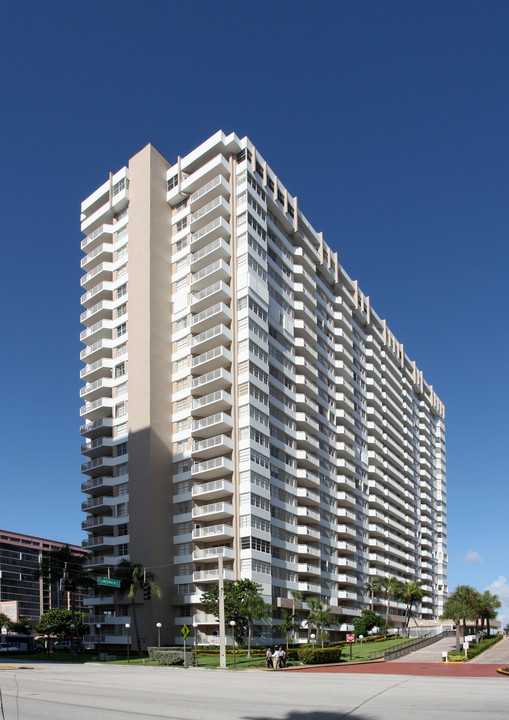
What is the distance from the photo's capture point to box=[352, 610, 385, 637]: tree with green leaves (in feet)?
340

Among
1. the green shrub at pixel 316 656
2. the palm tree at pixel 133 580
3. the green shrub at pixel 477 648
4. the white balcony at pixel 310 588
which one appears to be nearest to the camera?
the green shrub at pixel 316 656

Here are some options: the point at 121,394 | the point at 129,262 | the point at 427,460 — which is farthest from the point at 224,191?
the point at 427,460

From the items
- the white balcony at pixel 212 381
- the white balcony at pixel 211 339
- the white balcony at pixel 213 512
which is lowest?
the white balcony at pixel 213 512

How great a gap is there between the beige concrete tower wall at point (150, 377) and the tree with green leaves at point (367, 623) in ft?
118

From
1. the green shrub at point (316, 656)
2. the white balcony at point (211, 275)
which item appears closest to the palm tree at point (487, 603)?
the green shrub at point (316, 656)

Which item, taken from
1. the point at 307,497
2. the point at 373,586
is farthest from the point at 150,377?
the point at 373,586

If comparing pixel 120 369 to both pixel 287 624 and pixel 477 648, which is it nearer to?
pixel 287 624

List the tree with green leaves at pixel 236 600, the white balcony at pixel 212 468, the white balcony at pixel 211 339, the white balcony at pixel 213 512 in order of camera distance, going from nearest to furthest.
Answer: the tree with green leaves at pixel 236 600 < the white balcony at pixel 213 512 < the white balcony at pixel 212 468 < the white balcony at pixel 211 339

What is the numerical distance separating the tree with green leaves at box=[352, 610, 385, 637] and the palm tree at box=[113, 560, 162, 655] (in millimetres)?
39140

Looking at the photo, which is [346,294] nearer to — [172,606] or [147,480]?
[147,480]

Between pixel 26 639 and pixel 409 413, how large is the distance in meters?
A: 94.1

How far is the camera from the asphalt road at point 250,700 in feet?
76.8

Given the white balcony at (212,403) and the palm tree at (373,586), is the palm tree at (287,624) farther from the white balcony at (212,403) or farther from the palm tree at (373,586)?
the palm tree at (373,586)

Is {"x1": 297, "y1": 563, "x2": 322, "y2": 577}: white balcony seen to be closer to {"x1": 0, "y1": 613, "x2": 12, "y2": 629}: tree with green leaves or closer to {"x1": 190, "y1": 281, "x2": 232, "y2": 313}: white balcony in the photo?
{"x1": 190, "y1": 281, "x2": 232, "y2": 313}: white balcony
